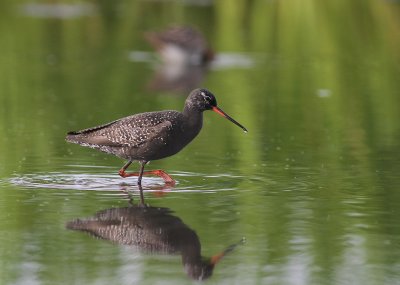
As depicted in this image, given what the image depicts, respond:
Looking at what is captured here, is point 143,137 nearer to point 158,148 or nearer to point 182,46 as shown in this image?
point 158,148

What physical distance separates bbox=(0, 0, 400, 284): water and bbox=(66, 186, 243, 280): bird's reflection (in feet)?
0.11

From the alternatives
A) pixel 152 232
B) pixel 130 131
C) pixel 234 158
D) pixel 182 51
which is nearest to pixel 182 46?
pixel 182 51

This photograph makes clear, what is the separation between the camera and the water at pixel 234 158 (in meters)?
7.68

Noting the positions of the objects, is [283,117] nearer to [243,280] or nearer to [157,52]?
[243,280]

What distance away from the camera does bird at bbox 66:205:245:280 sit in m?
7.58

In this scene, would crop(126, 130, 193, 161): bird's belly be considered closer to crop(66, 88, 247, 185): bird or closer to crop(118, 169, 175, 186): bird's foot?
crop(66, 88, 247, 185): bird

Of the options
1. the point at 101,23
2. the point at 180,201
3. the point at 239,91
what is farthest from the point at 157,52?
the point at 180,201

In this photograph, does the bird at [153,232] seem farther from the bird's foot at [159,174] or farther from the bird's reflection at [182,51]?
the bird's reflection at [182,51]

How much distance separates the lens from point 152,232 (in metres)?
8.44

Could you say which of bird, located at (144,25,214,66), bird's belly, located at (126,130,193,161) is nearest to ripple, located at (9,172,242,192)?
bird's belly, located at (126,130,193,161)

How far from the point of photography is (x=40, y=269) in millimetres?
7316

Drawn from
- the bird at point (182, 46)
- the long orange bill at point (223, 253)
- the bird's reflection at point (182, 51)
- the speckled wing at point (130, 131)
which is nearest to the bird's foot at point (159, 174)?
the speckled wing at point (130, 131)

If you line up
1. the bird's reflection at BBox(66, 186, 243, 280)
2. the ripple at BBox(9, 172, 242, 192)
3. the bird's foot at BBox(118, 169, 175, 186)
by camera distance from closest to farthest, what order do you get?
the bird's reflection at BBox(66, 186, 243, 280) → the ripple at BBox(9, 172, 242, 192) → the bird's foot at BBox(118, 169, 175, 186)

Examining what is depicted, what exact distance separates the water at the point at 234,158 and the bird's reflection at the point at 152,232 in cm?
3
